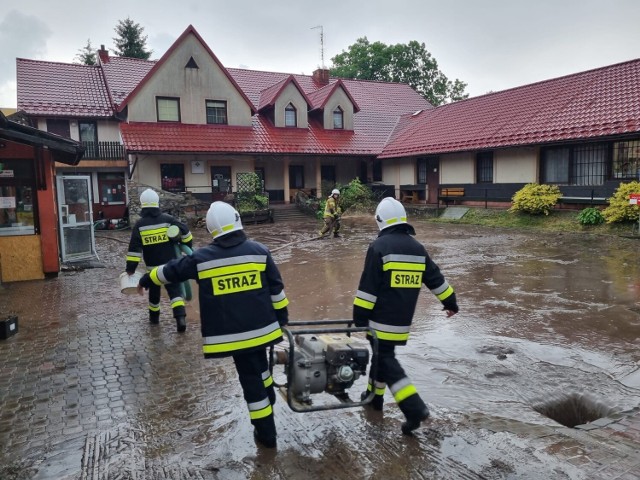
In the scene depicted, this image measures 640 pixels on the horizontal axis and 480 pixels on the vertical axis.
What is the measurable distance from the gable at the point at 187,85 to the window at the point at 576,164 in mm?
14945

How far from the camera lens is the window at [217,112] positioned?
25.2 metres

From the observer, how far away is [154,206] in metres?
6.95

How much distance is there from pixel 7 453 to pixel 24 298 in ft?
19.8

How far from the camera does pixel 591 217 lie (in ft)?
54.7

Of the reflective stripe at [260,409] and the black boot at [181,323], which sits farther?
the black boot at [181,323]

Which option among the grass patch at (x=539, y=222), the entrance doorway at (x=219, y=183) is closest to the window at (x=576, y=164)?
the grass patch at (x=539, y=222)

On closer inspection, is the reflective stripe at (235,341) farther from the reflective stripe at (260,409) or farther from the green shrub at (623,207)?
the green shrub at (623,207)

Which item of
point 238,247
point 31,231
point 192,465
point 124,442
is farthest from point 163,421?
point 31,231

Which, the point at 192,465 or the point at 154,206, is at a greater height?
the point at 154,206

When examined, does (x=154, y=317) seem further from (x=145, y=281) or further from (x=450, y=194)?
(x=450, y=194)

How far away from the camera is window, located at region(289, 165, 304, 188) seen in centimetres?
2864

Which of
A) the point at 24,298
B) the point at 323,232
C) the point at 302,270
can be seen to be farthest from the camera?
the point at 323,232

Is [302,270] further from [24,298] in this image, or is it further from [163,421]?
[163,421]

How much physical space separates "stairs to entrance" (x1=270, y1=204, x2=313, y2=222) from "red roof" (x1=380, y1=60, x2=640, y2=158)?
6.08m
